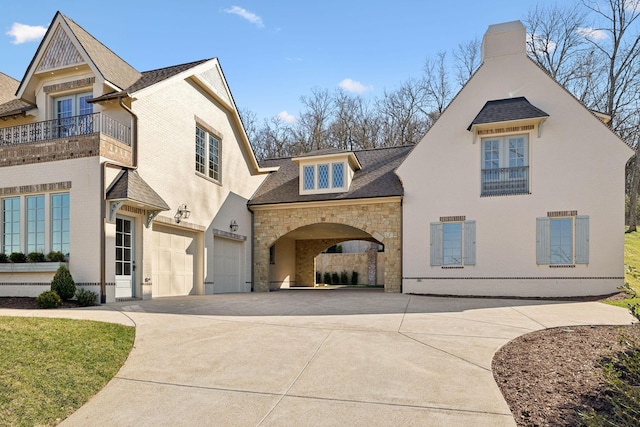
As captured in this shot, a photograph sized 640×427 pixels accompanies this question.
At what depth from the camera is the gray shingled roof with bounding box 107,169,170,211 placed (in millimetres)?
10570

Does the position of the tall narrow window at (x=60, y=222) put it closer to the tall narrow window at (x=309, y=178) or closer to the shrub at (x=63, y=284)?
the shrub at (x=63, y=284)

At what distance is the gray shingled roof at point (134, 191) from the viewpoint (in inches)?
416

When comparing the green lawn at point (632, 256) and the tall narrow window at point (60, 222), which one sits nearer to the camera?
the tall narrow window at point (60, 222)

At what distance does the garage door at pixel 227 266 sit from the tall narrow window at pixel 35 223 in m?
5.74

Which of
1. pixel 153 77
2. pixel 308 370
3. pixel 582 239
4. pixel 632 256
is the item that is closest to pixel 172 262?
pixel 153 77

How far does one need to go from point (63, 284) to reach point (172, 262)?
3605 mm

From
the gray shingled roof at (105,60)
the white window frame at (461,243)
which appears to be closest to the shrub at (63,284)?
the gray shingled roof at (105,60)

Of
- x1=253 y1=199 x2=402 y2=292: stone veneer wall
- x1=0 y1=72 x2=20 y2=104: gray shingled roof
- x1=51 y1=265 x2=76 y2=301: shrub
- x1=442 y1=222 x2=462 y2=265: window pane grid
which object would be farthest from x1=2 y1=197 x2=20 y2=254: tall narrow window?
x1=442 y1=222 x2=462 y2=265: window pane grid

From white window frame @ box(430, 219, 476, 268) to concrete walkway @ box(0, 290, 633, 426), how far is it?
18.5ft

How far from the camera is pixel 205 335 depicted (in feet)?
22.5

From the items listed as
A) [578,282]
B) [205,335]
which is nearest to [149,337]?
[205,335]

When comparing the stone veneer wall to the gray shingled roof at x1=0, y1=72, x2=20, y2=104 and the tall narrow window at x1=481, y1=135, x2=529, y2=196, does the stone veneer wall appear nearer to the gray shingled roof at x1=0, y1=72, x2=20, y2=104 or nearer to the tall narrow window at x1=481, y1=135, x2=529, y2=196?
the tall narrow window at x1=481, y1=135, x2=529, y2=196

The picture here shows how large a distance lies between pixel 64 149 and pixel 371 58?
11.3 m

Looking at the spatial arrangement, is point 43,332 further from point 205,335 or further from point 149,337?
point 205,335
